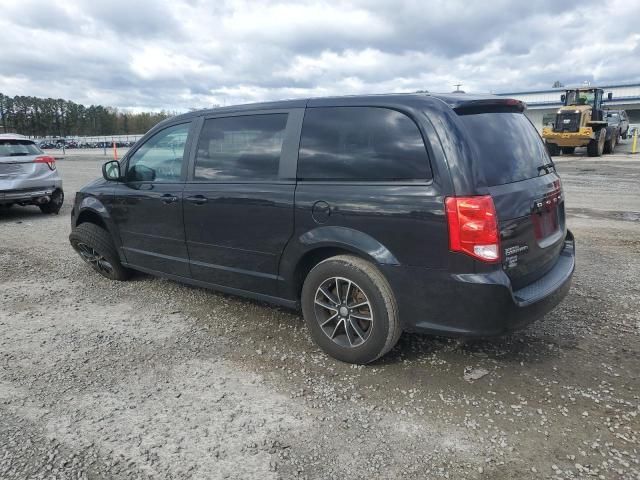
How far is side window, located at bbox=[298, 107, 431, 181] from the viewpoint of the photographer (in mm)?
2963

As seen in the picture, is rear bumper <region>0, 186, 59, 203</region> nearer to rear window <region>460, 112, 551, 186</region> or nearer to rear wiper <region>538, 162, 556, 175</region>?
rear window <region>460, 112, 551, 186</region>

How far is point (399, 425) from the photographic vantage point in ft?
8.87

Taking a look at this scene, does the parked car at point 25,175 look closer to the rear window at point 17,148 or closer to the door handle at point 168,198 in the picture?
the rear window at point 17,148

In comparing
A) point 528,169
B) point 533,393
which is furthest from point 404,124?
point 533,393

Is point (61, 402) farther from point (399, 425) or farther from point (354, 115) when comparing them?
point (354, 115)

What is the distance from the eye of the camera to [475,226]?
8.95ft

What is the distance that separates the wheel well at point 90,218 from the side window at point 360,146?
278cm

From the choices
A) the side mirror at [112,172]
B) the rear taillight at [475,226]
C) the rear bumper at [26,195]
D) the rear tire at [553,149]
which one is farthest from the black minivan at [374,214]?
the rear tire at [553,149]

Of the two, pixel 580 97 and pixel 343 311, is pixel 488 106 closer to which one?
pixel 343 311

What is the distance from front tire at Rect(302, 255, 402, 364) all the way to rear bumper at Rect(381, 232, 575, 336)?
0.10 meters

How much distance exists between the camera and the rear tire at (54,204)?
30.8 feet

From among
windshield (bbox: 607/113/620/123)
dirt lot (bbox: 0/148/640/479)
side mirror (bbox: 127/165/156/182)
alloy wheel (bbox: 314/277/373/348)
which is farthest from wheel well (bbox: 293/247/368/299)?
windshield (bbox: 607/113/620/123)

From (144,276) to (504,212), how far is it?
4.04 metres

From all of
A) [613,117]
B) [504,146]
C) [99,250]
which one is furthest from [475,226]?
[613,117]
